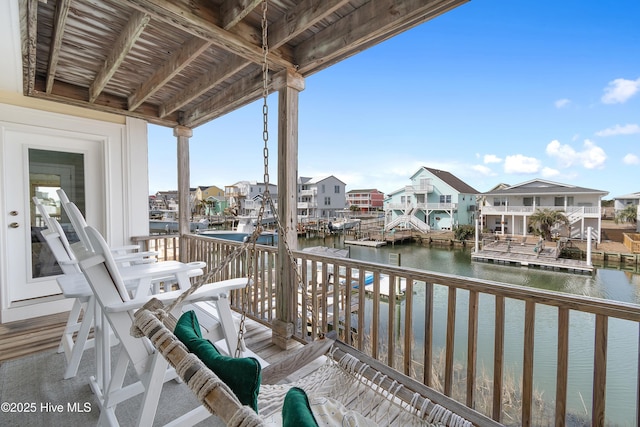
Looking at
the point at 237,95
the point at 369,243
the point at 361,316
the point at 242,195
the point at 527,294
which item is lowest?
the point at 369,243

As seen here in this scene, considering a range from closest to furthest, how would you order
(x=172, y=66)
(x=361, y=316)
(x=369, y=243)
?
(x=361, y=316), (x=172, y=66), (x=369, y=243)

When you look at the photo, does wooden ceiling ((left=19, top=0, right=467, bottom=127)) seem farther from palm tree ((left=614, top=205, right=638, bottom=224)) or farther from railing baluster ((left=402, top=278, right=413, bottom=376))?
palm tree ((left=614, top=205, right=638, bottom=224))

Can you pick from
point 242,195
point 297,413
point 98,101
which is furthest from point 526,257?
point 242,195

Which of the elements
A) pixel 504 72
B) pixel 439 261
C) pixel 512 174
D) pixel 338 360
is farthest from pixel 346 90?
pixel 338 360

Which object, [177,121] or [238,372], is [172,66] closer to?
[177,121]

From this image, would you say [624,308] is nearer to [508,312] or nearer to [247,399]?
[247,399]

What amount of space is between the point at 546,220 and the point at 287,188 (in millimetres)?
8862

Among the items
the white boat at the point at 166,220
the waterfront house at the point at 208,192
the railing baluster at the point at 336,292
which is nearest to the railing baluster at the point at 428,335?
the railing baluster at the point at 336,292

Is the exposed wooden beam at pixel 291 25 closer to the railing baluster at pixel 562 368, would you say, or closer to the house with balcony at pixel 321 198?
the railing baluster at pixel 562 368

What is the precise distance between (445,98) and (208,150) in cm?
1545

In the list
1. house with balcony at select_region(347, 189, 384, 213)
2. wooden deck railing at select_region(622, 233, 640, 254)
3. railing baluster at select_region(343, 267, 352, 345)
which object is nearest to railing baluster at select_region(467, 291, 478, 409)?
railing baluster at select_region(343, 267, 352, 345)

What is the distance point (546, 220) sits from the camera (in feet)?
26.1

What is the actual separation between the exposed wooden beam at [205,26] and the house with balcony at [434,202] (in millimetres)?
10477

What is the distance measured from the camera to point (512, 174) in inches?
380
